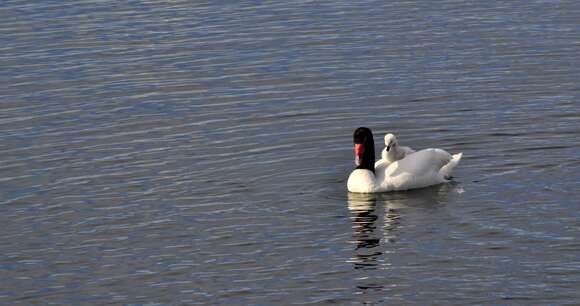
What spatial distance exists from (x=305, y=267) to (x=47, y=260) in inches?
181

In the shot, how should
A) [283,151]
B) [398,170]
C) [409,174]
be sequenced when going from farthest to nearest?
[283,151], [398,170], [409,174]

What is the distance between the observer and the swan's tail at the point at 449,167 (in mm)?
29172

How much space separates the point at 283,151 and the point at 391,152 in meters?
2.80

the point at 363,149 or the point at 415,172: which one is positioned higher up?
the point at 363,149

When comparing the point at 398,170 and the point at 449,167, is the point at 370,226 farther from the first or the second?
the point at 449,167

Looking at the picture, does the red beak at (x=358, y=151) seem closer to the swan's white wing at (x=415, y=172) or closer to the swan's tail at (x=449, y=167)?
the swan's white wing at (x=415, y=172)

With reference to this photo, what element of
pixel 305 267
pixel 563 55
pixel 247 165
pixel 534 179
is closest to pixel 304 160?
pixel 247 165

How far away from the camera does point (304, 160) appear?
102ft

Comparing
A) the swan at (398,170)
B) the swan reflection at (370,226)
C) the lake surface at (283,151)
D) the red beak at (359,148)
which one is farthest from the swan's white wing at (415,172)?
the red beak at (359,148)

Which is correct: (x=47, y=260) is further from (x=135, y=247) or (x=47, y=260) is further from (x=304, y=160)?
(x=304, y=160)

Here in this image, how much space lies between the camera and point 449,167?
29250mm

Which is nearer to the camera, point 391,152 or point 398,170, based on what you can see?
point 398,170

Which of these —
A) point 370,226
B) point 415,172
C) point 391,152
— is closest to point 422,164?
point 415,172

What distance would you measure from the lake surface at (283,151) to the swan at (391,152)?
92 cm
